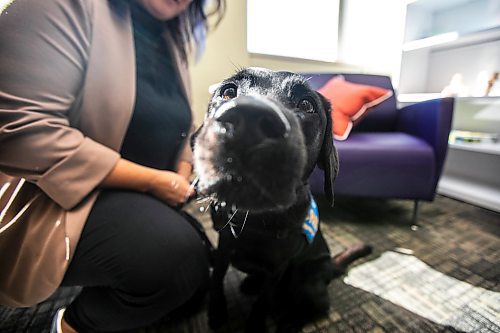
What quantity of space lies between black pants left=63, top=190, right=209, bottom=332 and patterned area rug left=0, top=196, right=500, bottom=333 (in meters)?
0.19

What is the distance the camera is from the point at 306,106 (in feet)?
1.66

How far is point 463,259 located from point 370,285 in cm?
53

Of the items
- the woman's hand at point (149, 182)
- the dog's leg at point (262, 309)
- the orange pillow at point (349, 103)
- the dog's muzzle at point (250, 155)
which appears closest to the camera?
the dog's muzzle at point (250, 155)

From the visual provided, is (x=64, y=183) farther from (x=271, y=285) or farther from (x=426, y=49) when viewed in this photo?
(x=426, y=49)

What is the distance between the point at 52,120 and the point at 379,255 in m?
1.26

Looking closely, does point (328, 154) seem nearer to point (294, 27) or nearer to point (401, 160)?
point (294, 27)

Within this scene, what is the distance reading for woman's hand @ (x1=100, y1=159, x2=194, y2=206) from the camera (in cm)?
56

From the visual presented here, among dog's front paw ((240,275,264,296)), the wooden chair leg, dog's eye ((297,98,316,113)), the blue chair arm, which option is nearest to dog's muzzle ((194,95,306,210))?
dog's eye ((297,98,316,113))

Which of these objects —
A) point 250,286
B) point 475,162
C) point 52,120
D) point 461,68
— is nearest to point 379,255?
point 250,286

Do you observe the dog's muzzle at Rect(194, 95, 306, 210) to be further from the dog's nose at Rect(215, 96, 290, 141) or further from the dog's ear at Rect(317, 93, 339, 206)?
the dog's ear at Rect(317, 93, 339, 206)

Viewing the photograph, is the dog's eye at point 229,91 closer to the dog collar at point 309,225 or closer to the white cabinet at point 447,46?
the dog collar at point 309,225

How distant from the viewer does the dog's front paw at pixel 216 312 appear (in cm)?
71

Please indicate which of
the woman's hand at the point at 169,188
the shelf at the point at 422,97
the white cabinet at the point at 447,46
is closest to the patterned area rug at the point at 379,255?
the woman's hand at the point at 169,188

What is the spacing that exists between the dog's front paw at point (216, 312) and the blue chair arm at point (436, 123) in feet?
4.02
